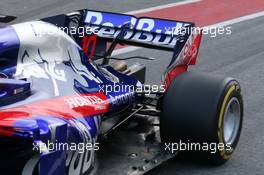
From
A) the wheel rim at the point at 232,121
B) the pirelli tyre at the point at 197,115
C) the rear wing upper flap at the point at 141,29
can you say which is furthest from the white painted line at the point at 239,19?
the pirelli tyre at the point at 197,115

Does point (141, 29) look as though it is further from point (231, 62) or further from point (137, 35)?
point (231, 62)

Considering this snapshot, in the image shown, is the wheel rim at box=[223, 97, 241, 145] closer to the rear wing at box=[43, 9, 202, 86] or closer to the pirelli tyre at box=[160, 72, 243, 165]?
the pirelli tyre at box=[160, 72, 243, 165]

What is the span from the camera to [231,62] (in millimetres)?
8531

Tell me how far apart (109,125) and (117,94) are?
309mm

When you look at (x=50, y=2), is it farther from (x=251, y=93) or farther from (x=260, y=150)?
(x=260, y=150)

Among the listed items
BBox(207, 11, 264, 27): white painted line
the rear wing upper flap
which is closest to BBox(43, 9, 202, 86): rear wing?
the rear wing upper flap

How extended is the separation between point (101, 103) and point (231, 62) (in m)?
4.61

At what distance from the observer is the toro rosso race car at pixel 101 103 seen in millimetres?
3414

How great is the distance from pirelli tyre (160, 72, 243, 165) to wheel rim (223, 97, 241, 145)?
0.24ft

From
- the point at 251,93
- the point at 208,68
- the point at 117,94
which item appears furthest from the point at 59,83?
the point at 208,68

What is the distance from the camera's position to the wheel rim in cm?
495

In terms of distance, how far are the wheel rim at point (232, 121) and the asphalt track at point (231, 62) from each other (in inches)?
9.3

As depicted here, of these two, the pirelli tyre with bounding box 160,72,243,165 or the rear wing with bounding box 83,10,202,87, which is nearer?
the pirelli tyre with bounding box 160,72,243,165

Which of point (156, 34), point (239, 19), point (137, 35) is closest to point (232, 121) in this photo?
point (156, 34)
